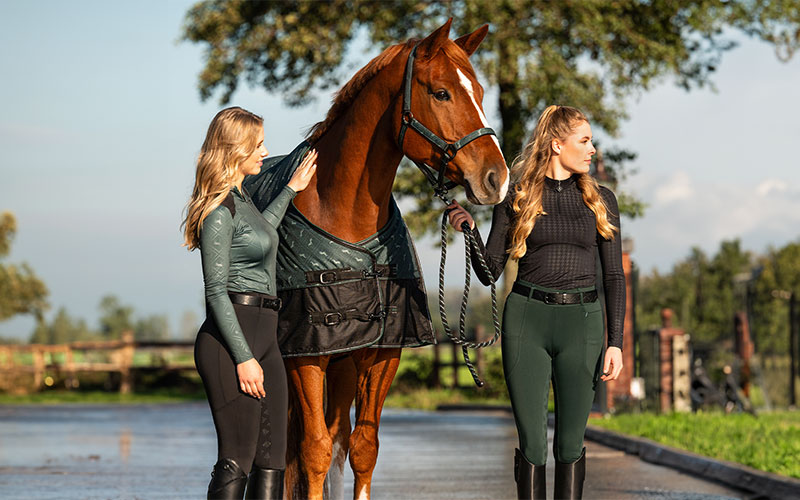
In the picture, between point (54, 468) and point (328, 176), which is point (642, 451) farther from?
point (328, 176)

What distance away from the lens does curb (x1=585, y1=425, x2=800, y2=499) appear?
852cm

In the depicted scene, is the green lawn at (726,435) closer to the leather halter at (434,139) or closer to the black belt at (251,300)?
the leather halter at (434,139)

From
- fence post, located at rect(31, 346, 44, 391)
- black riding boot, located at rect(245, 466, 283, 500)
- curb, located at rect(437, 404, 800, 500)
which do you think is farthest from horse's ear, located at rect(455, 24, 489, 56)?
fence post, located at rect(31, 346, 44, 391)

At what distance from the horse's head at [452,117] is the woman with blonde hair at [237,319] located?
0.76 metres

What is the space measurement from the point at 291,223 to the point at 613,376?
170 centimetres

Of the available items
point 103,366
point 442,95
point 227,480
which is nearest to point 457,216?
point 442,95

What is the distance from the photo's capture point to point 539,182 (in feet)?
17.5

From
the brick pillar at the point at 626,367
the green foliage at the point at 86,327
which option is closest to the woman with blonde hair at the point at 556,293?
the brick pillar at the point at 626,367

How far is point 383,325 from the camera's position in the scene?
549cm

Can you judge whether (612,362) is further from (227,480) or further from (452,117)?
(227,480)

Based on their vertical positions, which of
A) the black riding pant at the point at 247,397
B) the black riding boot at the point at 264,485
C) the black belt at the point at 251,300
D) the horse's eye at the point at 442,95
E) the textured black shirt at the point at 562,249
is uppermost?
the horse's eye at the point at 442,95

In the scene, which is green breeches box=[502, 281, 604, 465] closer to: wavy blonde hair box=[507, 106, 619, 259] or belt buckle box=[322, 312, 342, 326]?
wavy blonde hair box=[507, 106, 619, 259]

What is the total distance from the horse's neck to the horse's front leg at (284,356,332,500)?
0.65 m

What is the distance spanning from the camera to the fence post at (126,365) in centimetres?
2902
